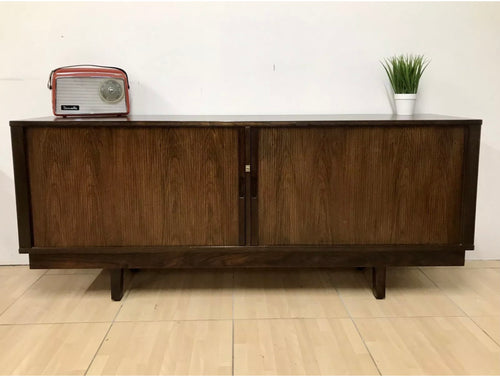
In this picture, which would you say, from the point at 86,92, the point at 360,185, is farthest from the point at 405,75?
the point at 86,92

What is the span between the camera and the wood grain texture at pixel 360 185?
1.86 metres

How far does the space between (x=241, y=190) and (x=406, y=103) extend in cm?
85

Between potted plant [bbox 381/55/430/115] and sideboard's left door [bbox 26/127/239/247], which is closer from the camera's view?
sideboard's left door [bbox 26/127/239/247]

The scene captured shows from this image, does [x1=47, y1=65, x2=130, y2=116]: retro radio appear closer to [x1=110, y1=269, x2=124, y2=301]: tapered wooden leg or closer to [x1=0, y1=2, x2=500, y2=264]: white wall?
[x1=0, y1=2, x2=500, y2=264]: white wall

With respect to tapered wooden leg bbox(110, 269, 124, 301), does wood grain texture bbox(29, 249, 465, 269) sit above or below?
above

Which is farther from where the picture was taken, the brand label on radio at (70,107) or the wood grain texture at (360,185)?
the brand label on radio at (70,107)

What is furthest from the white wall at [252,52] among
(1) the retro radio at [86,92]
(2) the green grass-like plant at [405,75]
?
(1) the retro radio at [86,92]

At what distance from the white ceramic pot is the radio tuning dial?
117cm

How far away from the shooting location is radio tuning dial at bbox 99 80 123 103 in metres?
2.07

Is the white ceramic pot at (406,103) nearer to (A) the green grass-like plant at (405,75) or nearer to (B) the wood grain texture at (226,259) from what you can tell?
(A) the green grass-like plant at (405,75)

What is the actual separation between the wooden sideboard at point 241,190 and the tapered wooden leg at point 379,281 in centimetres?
7

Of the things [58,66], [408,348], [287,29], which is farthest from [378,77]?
[58,66]

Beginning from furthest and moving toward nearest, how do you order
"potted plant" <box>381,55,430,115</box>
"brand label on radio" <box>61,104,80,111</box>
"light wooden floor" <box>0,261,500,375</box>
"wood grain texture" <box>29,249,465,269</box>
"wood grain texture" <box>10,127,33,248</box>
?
"potted plant" <box>381,55,430,115</box>, "brand label on radio" <box>61,104,80,111</box>, "wood grain texture" <box>29,249,465,269</box>, "wood grain texture" <box>10,127,33,248</box>, "light wooden floor" <box>0,261,500,375</box>

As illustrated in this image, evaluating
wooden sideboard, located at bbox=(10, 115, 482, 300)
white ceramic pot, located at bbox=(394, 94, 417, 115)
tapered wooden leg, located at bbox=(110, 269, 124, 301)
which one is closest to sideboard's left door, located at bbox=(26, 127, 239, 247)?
wooden sideboard, located at bbox=(10, 115, 482, 300)
